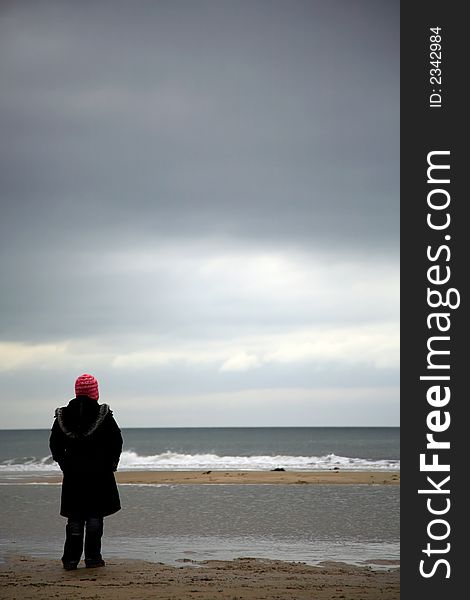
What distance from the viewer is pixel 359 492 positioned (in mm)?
17297

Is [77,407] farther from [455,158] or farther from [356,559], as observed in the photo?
[455,158]

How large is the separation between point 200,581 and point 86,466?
1.50m

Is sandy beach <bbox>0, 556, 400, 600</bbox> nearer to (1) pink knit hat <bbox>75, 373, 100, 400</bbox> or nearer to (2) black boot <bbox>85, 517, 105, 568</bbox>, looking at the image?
(2) black boot <bbox>85, 517, 105, 568</bbox>

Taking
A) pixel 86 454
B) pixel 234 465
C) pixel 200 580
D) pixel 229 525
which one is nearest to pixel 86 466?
pixel 86 454

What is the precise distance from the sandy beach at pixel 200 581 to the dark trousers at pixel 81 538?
0.44 feet

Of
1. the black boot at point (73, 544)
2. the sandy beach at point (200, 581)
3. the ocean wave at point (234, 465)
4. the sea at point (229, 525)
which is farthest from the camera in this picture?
the ocean wave at point (234, 465)

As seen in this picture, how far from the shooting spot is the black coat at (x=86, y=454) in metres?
7.93

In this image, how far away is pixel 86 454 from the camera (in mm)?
7988

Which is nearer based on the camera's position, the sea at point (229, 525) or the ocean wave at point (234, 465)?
the sea at point (229, 525)

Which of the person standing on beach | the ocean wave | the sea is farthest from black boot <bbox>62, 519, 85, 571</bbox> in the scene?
the ocean wave

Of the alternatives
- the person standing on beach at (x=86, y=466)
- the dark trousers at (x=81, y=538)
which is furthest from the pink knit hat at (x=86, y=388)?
the dark trousers at (x=81, y=538)

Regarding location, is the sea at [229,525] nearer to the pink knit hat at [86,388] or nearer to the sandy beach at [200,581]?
the sandy beach at [200,581]

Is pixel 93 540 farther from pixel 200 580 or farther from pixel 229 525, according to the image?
pixel 229 525

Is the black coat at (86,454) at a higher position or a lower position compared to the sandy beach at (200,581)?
higher
